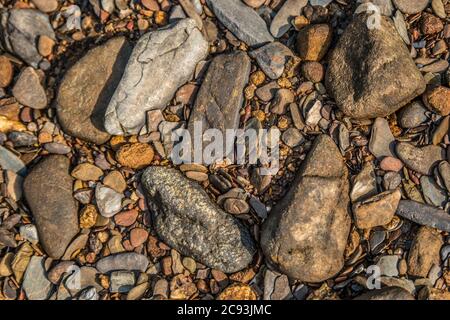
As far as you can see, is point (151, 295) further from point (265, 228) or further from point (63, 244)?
point (265, 228)

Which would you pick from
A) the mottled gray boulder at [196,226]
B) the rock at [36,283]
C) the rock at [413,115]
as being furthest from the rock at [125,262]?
the rock at [413,115]

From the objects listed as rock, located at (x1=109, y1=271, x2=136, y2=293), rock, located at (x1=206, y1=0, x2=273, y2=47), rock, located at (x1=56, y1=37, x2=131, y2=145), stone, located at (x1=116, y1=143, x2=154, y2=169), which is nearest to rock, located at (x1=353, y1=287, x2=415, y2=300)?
rock, located at (x1=109, y1=271, x2=136, y2=293)

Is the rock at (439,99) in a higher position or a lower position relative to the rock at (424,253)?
higher

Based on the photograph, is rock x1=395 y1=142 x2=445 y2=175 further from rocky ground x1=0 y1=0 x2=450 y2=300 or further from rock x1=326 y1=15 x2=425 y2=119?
rock x1=326 y1=15 x2=425 y2=119

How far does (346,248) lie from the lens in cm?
329

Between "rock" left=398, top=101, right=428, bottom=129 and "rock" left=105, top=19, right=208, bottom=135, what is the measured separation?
170cm

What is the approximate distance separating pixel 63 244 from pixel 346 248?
7.24 ft

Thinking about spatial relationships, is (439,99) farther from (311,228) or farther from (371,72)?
(311,228)

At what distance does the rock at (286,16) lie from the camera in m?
3.59

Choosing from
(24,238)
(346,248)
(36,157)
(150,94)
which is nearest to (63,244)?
(24,238)

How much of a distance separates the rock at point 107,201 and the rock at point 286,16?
6.13 ft

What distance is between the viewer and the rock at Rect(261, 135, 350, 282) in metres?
3.13

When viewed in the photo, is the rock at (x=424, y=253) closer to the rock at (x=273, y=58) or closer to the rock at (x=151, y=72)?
the rock at (x=273, y=58)

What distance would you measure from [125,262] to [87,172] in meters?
0.79
